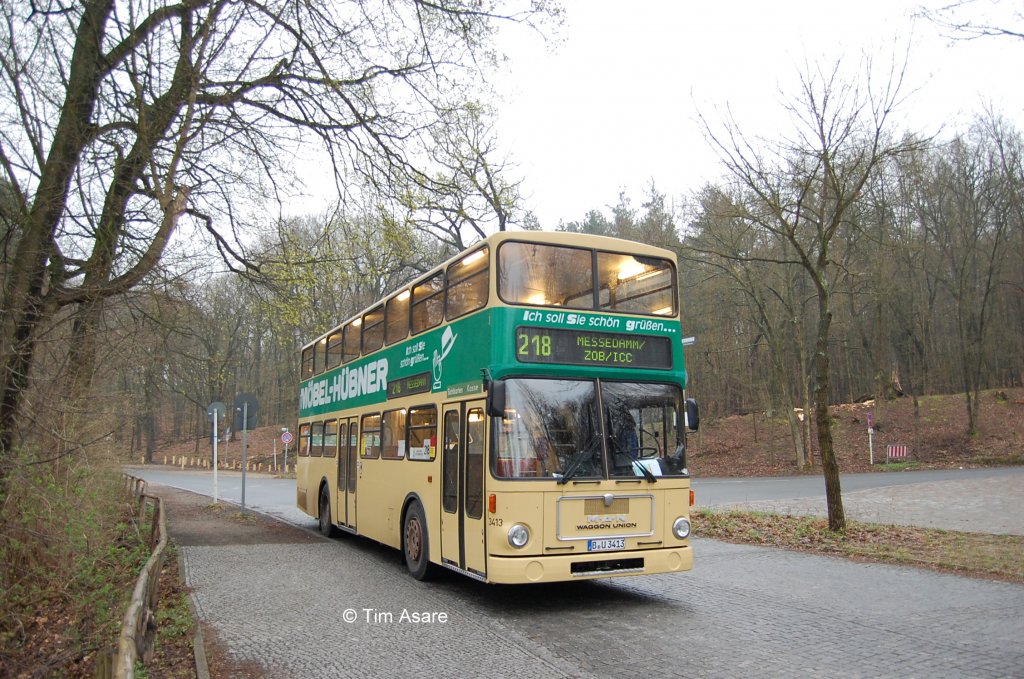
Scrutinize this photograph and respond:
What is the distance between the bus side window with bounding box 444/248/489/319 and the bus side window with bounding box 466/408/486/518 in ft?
4.27

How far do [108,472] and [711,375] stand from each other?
32942 mm

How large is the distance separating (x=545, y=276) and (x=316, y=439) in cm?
960

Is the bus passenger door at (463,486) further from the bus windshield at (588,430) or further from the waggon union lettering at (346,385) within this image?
the waggon union lettering at (346,385)

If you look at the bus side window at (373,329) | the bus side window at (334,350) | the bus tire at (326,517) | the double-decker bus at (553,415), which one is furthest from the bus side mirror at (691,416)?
the bus tire at (326,517)

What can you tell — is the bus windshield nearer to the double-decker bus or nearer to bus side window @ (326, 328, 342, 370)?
the double-decker bus

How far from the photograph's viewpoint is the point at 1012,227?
35531 millimetres

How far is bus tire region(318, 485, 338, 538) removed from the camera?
15.1m

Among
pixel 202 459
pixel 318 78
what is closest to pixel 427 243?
pixel 318 78

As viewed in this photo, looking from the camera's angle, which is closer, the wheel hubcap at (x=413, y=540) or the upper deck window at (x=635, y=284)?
the upper deck window at (x=635, y=284)

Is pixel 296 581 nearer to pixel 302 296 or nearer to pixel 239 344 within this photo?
pixel 302 296

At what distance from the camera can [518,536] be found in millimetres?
7828

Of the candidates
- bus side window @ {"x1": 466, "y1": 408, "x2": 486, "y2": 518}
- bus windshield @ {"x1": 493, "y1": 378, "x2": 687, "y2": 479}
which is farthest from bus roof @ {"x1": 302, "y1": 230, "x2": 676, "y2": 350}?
bus side window @ {"x1": 466, "y1": 408, "x2": 486, "y2": 518}

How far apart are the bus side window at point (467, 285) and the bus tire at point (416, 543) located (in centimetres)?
280

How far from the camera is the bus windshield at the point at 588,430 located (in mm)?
8078
